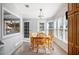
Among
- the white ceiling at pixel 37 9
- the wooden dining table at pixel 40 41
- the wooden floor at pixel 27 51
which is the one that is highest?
the white ceiling at pixel 37 9

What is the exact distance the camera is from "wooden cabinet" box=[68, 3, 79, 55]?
2.72 m

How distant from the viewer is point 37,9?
2822 mm

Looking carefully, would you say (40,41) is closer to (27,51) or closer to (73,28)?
(27,51)

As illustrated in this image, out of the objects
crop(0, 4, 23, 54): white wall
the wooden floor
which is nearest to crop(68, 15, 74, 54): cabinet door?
the wooden floor

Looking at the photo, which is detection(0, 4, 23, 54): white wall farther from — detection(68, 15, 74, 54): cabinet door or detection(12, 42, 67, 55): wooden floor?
detection(68, 15, 74, 54): cabinet door

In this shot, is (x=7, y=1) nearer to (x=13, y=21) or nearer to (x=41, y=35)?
(x=13, y=21)

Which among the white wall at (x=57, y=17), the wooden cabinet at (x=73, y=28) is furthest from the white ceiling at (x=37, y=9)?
the wooden cabinet at (x=73, y=28)

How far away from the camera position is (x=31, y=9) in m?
2.80

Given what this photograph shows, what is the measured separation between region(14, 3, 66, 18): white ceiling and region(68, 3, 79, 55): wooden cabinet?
21cm

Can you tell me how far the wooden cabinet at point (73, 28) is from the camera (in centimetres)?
272

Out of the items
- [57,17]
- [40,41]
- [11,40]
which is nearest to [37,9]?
[57,17]

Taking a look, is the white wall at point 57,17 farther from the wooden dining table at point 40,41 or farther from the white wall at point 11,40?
the white wall at point 11,40

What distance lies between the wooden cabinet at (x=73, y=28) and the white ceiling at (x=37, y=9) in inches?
8.4

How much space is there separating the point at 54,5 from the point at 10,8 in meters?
0.86
